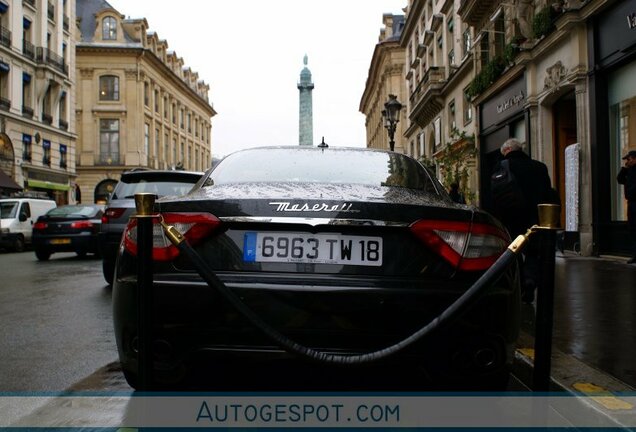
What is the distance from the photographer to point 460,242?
2641 millimetres

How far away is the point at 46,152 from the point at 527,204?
3717 centimetres

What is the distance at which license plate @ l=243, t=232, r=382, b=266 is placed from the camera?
2574mm

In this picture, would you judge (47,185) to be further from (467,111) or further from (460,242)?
(460,242)

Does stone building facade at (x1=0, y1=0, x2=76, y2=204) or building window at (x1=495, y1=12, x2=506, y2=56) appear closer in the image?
building window at (x1=495, y1=12, x2=506, y2=56)

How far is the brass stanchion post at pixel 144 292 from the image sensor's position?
2465 mm

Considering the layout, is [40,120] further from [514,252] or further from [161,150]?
[514,252]

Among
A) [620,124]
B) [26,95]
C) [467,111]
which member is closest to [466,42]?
[467,111]

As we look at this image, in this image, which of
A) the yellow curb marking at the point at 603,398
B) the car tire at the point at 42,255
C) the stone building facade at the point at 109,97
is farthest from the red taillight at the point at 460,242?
the stone building facade at the point at 109,97

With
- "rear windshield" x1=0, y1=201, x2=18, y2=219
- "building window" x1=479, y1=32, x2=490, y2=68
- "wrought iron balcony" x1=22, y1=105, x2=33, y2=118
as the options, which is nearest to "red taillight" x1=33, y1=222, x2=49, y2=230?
"rear windshield" x1=0, y1=201, x2=18, y2=219

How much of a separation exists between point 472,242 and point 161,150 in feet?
198

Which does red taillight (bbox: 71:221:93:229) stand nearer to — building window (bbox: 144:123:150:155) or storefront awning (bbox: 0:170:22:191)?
storefront awning (bbox: 0:170:22:191)

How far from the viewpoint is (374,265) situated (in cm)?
259

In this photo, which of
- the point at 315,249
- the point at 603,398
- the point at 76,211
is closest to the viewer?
the point at 315,249

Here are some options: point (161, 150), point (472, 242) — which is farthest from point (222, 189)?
point (161, 150)
